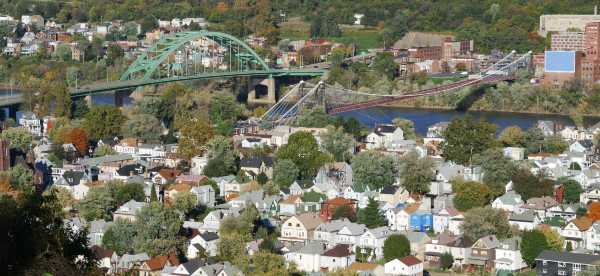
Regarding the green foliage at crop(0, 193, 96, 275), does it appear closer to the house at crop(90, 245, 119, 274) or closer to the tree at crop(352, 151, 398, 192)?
the house at crop(90, 245, 119, 274)

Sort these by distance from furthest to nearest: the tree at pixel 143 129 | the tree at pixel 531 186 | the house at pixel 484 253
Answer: the tree at pixel 143 129 → the tree at pixel 531 186 → the house at pixel 484 253

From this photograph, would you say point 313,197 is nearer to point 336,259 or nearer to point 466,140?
point 336,259

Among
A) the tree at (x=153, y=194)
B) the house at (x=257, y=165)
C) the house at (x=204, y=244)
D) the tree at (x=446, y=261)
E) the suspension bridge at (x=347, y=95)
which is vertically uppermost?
the suspension bridge at (x=347, y=95)

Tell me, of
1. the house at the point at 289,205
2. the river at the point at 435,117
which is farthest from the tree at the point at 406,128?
the house at the point at 289,205

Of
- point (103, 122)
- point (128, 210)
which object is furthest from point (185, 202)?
point (103, 122)

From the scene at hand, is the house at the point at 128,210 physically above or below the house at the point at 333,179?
below

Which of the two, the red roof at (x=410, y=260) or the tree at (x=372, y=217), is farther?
the tree at (x=372, y=217)

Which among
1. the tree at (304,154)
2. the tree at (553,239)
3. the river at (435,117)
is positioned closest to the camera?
the tree at (553,239)

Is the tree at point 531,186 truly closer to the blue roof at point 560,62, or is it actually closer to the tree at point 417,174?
the tree at point 417,174

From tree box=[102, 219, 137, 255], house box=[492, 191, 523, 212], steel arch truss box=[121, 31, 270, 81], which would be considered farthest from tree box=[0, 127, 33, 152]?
steel arch truss box=[121, 31, 270, 81]
